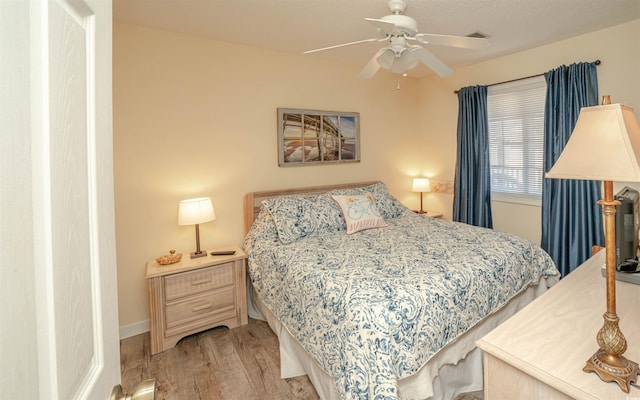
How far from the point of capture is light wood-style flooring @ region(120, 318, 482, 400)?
1945 millimetres

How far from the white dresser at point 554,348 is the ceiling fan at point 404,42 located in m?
1.52

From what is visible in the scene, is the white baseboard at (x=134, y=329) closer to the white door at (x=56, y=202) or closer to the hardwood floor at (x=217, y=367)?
the hardwood floor at (x=217, y=367)

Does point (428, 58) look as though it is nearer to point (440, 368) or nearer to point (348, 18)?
point (348, 18)

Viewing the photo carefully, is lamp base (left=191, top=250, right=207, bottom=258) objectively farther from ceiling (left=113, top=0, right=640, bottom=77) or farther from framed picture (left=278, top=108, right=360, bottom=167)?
ceiling (left=113, top=0, right=640, bottom=77)

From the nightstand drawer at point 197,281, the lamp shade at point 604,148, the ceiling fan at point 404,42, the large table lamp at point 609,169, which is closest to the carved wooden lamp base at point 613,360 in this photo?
the large table lamp at point 609,169

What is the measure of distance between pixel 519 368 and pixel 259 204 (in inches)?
101

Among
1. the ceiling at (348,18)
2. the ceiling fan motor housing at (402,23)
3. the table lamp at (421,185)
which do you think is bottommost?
the table lamp at (421,185)

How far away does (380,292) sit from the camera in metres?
1.60

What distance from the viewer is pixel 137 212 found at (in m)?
2.64

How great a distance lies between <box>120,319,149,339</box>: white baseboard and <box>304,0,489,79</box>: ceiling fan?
262 centimetres

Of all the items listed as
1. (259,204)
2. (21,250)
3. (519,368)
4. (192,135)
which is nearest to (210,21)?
(192,135)

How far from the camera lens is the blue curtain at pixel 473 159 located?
12.3 feet

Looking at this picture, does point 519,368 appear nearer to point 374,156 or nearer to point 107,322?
point 107,322

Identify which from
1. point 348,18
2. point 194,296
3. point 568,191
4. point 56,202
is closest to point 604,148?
point 56,202
